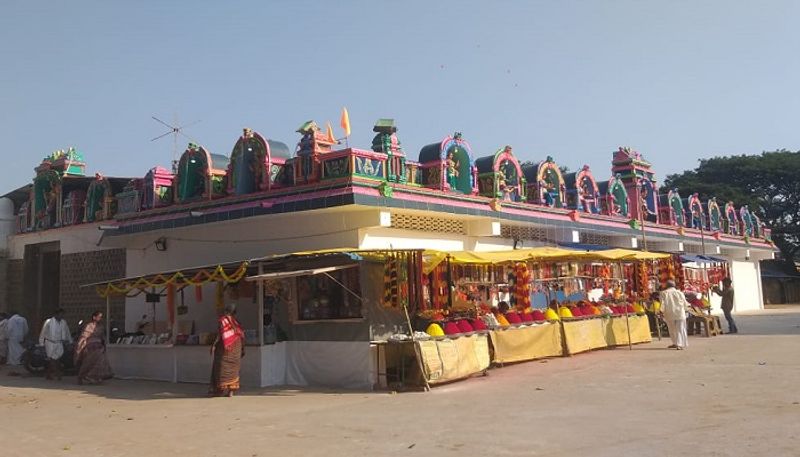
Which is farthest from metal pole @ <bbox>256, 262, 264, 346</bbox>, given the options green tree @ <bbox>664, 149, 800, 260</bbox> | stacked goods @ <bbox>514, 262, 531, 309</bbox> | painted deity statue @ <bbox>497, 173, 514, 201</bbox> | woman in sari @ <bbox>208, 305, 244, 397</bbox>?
green tree @ <bbox>664, 149, 800, 260</bbox>

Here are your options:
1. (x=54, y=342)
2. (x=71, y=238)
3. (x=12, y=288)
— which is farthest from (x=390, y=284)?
(x=12, y=288)

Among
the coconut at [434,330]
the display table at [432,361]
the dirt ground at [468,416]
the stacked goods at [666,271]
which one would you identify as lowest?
the dirt ground at [468,416]

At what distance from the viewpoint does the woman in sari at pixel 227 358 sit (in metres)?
10.6

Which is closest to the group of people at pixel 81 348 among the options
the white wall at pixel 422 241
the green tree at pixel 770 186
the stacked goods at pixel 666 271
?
the white wall at pixel 422 241

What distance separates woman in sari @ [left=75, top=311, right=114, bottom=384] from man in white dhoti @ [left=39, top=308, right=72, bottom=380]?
87 centimetres

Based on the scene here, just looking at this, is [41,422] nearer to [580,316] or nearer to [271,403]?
[271,403]

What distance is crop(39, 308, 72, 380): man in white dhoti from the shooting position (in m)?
13.9

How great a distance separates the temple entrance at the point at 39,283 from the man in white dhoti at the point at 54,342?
6669 millimetres

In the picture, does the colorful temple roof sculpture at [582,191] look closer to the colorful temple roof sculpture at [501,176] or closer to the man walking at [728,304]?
the colorful temple roof sculpture at [501,176]

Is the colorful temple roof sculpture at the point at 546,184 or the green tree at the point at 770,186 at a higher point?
the green tree at the point at 770,186

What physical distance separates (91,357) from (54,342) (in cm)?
135

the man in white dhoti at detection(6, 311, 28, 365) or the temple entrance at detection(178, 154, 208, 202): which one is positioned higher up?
the temple entrance at detection(178, 154, 208, 202)

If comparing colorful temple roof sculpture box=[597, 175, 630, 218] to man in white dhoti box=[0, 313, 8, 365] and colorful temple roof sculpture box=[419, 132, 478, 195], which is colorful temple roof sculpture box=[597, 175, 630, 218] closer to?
colorful temple roof sculpture box=[419, 132, 478, 195]

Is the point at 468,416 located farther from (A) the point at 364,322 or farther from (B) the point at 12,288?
(B) the point at 12,288
